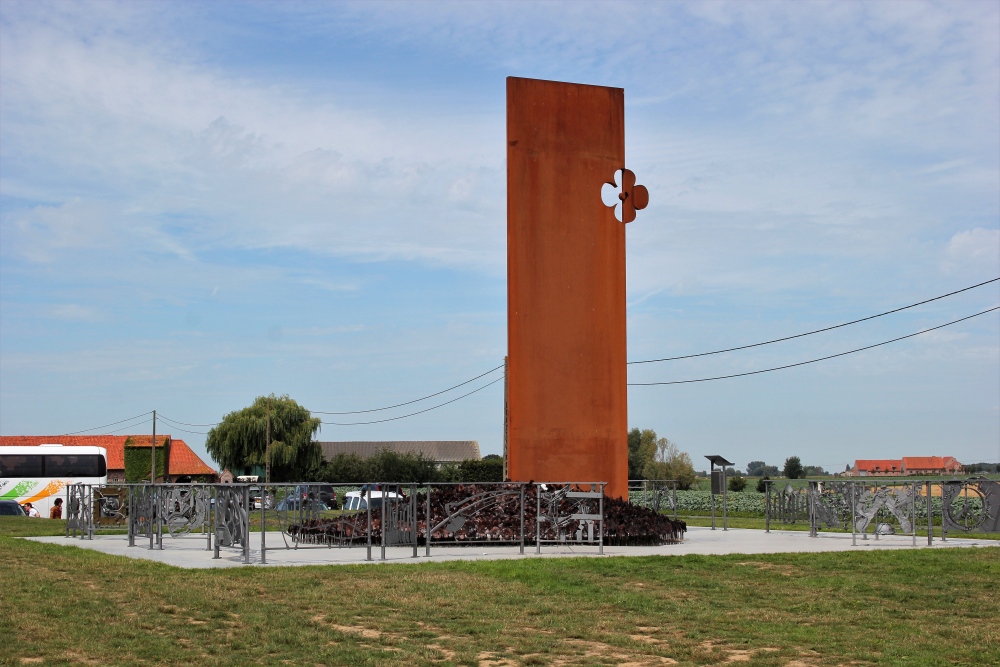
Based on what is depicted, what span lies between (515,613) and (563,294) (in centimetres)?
950

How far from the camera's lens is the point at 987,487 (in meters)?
17.8

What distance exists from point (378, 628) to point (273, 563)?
4653 mm

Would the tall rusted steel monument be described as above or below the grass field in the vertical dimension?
above

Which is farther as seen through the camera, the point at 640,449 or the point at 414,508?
the point at 640,449

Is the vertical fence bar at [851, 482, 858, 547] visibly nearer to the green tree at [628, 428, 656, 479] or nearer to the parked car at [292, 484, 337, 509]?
the parked car at [292, 484, 337, 509]

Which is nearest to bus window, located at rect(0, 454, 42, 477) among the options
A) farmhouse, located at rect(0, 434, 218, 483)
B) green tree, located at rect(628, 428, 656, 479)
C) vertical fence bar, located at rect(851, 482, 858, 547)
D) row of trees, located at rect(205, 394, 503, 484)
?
farmhouse, located at rect(0, 434, 218, 483)

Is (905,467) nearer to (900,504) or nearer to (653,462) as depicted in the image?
(653,462)

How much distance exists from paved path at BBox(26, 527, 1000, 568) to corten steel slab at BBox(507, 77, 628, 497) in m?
2.66

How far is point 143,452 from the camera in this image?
56438 mm

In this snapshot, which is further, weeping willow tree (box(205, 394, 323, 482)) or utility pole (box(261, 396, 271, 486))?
weeping willow tree (box(205, 394, 323, 482))

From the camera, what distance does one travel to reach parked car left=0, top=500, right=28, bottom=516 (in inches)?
1332

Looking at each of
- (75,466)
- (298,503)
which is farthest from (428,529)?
(75,466)

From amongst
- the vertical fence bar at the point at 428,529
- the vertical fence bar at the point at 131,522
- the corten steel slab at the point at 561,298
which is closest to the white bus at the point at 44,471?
the vertical fence bar at the point at 131,522

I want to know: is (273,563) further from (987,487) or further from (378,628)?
(987,487)
